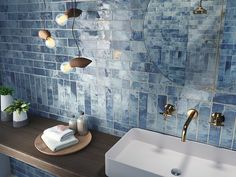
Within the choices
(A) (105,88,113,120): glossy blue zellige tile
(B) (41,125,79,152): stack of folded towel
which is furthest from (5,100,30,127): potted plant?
(A) (105,88,113,120): glossy blue zellige tile

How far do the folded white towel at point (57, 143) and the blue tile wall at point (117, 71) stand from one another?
0.89 ft

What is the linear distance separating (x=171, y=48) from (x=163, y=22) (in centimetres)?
15

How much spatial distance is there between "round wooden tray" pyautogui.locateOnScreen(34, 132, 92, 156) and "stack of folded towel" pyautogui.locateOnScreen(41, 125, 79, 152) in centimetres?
2

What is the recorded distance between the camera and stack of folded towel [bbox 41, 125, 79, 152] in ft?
4.49

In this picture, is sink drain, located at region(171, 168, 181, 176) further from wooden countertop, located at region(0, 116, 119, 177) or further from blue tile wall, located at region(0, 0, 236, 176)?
wooden countertop, located at region(0, 116, 119, 177)

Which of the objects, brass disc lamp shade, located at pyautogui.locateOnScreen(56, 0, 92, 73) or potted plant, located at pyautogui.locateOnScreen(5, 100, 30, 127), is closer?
brass disc lamp shade, located at pyautogui.locateOnScreen(56, 0, 92, 73)

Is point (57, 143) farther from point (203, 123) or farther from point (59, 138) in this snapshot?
point (203, 123)

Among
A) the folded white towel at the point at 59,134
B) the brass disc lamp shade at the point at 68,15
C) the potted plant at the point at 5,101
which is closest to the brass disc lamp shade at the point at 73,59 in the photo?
the brass disc lamp shade at the point at 68,15

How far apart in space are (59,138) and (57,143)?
0.11 ft

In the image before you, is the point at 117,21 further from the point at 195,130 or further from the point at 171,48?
the point at 195,130

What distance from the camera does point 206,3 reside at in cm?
113

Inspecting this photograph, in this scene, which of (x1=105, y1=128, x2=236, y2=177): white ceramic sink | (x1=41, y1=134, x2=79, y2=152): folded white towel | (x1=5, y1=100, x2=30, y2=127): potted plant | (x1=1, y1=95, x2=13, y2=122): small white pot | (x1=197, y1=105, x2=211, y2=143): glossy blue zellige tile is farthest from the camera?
(x1=1, y1=95, x2=13, y2=122): small white pot

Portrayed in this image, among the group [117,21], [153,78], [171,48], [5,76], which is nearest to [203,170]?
[153,78]

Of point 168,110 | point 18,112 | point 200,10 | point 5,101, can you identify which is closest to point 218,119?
point 168,110
